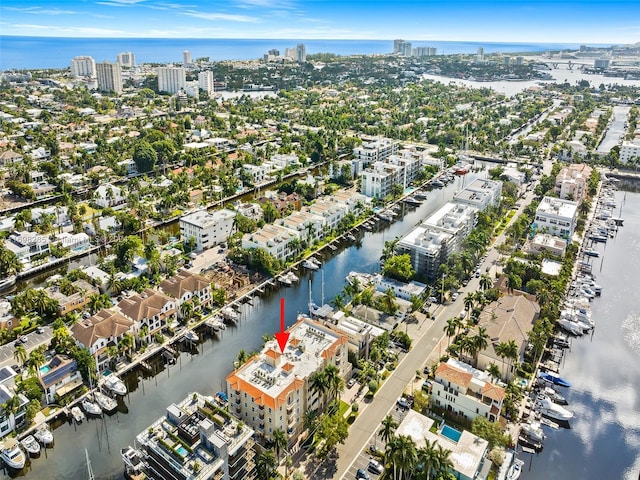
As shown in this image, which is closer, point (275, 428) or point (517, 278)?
point (275, 428)

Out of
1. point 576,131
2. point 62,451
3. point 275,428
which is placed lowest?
point 62,451

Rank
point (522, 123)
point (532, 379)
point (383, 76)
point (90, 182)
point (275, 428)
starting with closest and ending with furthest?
point (275, 428), point (532, 379), point (90, 182), point (522, 123), point (383, 76)

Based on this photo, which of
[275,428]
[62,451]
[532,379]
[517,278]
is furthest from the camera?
[517,278]

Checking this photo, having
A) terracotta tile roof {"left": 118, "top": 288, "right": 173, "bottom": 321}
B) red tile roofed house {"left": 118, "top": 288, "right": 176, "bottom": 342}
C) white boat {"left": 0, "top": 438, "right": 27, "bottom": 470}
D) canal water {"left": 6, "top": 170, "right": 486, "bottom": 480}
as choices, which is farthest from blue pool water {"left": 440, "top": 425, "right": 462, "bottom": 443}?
white boat {"left": 0, "top": 438, "right": 27, "bottom": 470}

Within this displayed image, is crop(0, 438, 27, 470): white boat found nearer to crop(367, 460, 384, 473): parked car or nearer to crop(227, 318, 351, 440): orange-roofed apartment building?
crop(227, 318, 351, 440): orange-roofed apartment building

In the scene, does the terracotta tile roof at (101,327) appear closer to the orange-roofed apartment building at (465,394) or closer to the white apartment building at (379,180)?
the orange-roofed apartment building at (465,394)

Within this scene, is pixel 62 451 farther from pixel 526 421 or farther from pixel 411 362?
pixel 526 421

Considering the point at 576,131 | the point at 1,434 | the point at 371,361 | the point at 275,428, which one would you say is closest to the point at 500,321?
the point at 371,361
